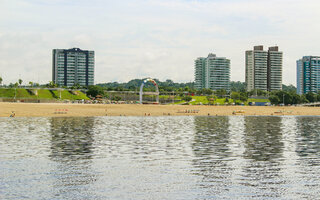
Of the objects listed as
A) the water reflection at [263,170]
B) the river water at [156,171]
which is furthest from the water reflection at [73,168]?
the water reflection at [263,170]

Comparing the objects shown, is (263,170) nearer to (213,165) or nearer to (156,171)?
(213,165)

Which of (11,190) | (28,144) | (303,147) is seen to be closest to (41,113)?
(28,144)

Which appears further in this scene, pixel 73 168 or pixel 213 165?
pixel 213 165

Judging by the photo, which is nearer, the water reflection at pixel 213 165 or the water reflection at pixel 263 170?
the water reflection at pixel 263 170

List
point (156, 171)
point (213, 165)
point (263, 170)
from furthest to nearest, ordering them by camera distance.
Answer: point (213, 165) → point (263, 170) → point (156, 171)

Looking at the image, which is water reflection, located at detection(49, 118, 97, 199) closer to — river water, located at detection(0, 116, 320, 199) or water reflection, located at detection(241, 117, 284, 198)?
river water, located at detection(0, 116, 320, 199)

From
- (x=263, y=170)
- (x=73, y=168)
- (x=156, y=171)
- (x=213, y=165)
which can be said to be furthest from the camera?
(x=213, y=165)

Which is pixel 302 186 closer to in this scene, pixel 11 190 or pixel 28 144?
pixel 11 190

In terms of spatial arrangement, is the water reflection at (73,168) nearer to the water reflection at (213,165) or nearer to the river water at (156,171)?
the river water at (156,171)

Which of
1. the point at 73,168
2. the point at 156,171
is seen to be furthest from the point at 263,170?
the point at 73,168

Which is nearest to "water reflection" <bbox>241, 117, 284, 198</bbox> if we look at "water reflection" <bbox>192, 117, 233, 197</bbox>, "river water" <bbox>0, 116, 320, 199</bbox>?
"river water" <bbox>0, 116, 320, 199</bbox>

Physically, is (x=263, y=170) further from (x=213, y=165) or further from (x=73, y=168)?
(x=73, y=168)

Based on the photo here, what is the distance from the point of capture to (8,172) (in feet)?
84.1

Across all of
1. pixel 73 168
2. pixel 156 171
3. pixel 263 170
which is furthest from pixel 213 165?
pixel 73 168
